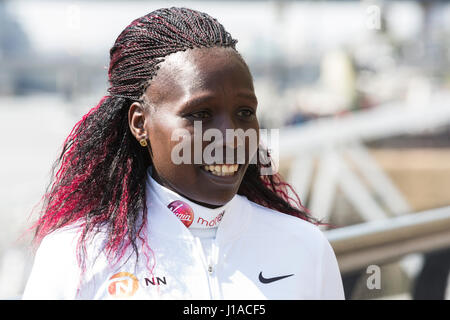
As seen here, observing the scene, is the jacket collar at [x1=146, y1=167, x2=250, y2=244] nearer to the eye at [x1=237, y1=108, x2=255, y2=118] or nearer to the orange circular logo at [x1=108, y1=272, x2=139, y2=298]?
the orange circular logo at [x1=108, y1=272, x2=139, y2=298]

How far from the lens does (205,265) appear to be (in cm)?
162

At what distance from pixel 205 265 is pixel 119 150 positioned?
43cm

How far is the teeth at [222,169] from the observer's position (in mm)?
1603

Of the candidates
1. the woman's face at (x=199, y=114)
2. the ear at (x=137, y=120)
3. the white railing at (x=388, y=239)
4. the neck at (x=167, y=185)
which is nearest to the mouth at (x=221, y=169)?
the woman's face at (x=199, y=114)

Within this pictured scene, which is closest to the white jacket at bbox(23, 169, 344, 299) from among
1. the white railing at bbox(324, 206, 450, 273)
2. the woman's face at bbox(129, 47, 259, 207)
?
the woman's face at bbox(129, 47, 259, 207)

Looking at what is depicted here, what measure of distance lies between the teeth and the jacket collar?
110mm

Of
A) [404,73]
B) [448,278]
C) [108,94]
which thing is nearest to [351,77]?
[448,278]

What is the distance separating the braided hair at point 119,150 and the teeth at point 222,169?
226 millimetres

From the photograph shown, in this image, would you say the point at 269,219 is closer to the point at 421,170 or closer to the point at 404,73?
the point at 421,170

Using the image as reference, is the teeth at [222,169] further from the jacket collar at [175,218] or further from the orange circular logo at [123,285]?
the orange circular logo at [123,285]

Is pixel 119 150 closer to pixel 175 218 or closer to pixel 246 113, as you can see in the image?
pixel 175 218

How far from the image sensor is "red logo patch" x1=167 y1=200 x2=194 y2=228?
65.4 inches
